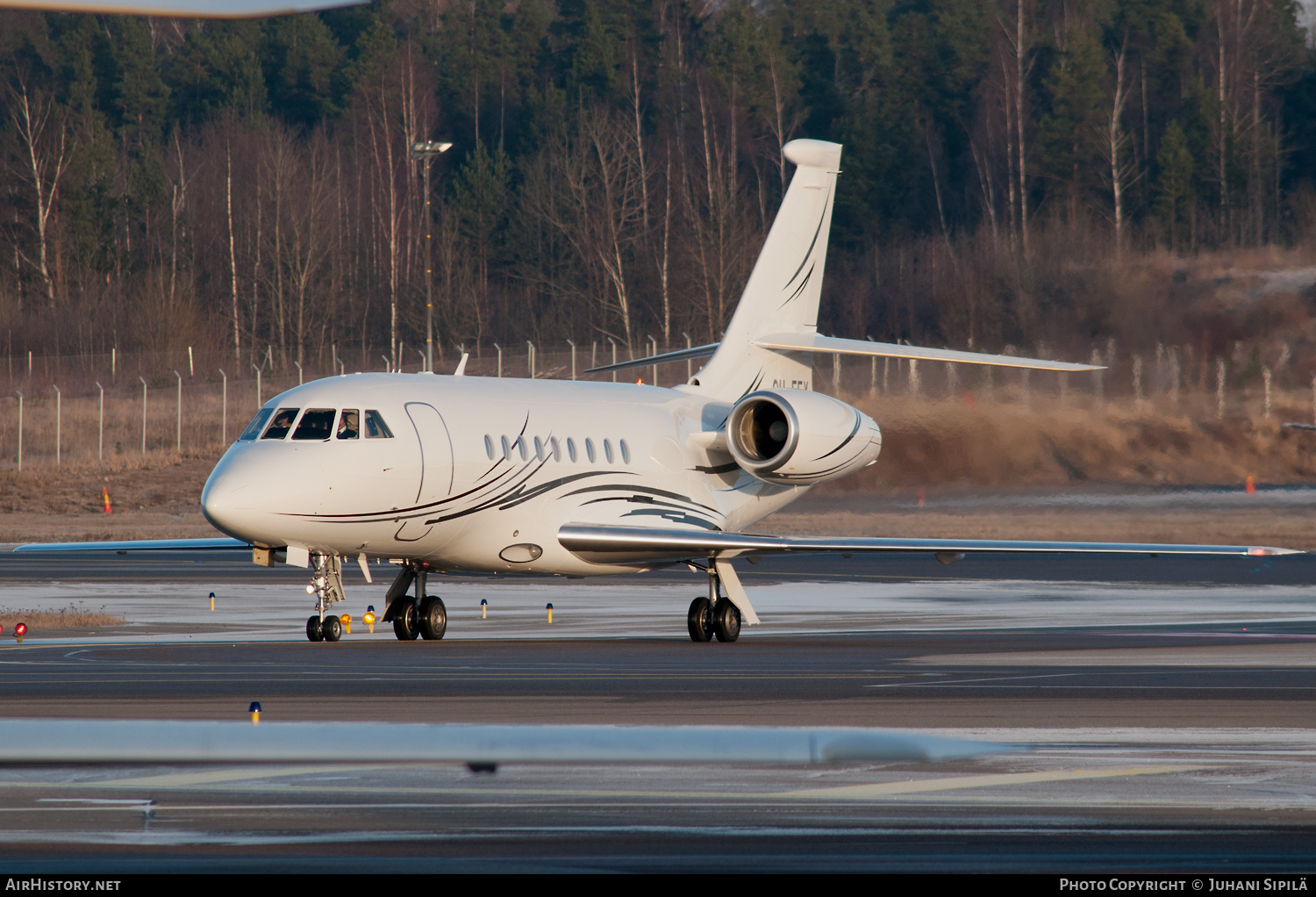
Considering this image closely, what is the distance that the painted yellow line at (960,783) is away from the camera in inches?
329

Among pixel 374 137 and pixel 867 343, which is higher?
pixel 374 137

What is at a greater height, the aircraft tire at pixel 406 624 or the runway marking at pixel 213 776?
the runway marking at pixel 213 776

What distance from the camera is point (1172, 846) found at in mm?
7078

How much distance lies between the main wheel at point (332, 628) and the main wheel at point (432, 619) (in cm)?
152

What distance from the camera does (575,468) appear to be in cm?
2175

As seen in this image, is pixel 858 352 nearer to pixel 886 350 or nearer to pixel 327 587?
pixel 886 350

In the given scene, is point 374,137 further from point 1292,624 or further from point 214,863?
point 214,863

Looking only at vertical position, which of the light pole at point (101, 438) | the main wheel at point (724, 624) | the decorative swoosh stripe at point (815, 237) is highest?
the decorative swoosh stripe at point (815, 237)

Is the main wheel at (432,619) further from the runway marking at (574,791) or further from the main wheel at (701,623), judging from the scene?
the runway marking at (574,791)

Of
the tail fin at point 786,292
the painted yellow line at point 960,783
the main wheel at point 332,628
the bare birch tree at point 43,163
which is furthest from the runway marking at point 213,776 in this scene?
the bare birch tree at point 43,163

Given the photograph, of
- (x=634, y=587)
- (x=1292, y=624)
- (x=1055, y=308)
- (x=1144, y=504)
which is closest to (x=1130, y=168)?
(x=1055, y=308)

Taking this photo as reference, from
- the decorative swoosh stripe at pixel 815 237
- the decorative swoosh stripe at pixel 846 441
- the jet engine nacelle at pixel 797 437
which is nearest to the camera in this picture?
the jet engine nacelle at pixel 797 437

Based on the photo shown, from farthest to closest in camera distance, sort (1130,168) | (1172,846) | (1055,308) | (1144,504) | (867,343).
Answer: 1. (1130,168)
2. (1055,308)
3. (1144,504)
4. (867,343)
5. (1172,846)
